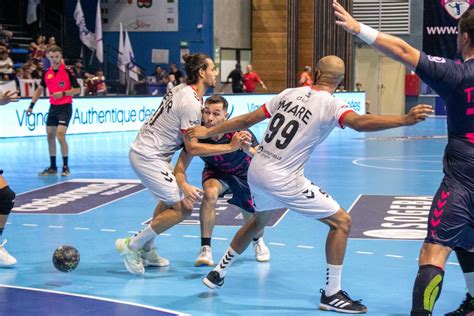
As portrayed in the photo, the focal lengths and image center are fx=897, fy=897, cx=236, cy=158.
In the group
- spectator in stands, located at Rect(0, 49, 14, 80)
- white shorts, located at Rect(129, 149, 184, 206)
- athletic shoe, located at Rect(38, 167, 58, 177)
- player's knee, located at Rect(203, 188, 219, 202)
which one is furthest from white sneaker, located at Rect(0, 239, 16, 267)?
spectator in stands, located at Rect(0, 49, 14, 80)

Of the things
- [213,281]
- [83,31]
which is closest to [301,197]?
[213,281]

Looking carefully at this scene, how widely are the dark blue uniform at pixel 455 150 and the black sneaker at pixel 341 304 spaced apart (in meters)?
1.16

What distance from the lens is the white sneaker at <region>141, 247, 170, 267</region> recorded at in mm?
7695

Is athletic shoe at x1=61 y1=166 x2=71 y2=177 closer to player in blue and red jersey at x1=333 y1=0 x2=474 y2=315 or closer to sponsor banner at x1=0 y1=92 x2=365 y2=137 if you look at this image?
sponsor banner at x1=0 y1=92 x2=365 y2=137

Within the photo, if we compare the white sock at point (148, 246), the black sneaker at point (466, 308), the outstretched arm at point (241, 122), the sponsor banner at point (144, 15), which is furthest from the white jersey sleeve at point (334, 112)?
the sponsor banner at point (144, 15)

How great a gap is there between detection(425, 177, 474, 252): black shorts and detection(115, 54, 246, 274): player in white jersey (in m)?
2.56

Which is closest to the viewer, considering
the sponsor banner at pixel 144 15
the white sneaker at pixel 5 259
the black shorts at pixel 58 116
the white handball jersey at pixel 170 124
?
the white handball jersey at pixel 170 124

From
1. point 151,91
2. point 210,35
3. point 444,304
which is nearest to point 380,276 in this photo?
point 444,304

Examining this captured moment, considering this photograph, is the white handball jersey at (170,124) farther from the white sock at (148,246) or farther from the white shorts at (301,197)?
the white shorts at (301,197)

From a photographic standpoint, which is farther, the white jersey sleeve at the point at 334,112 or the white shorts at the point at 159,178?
the white shorts at the point at 159,178

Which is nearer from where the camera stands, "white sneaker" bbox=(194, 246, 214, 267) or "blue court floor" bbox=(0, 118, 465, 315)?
"blue court floor" bbox=(0, 118, 465, 315)

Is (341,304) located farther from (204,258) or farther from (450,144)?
(204,258)

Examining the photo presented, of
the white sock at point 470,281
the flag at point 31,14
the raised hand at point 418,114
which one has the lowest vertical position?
the white sock at point 470,281

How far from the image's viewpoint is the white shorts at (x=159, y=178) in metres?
7.37
